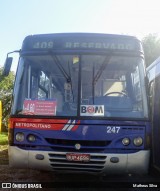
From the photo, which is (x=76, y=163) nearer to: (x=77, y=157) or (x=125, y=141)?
(x=77, y=157)

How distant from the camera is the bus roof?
6656 millimetres

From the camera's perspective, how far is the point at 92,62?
656 centimetres

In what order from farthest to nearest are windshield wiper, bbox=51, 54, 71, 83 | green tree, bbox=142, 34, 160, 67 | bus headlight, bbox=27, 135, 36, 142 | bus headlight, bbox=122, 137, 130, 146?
1. green tree, bbox=142, 34, 160, 67
2. windshield wiper, bbox=51, 54, 71, 83
3. bus headlight, bbox=27, 135, 36, 142
4. bus headlight, bbox=122, 137, 130, 146

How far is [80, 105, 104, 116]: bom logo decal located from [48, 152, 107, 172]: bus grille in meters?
0.75

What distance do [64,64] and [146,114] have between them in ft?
6.04

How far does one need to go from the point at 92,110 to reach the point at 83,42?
1443 millimetres

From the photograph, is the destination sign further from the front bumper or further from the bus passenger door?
the front bumper

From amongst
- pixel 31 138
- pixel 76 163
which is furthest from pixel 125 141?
pixel 31 138

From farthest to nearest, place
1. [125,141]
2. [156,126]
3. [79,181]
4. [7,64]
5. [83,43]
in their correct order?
[79,181], [156,126], [7,64], [83,43], [125,141]

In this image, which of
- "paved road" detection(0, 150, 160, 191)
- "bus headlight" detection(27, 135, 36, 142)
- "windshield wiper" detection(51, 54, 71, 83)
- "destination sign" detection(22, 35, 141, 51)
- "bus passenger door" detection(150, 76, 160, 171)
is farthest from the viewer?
"bus passenger door" detection(150, 76, 160, 171)

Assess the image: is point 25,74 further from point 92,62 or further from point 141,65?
point 141,65

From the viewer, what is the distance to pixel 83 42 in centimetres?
672

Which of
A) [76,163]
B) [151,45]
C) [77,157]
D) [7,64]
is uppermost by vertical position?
[151,45]

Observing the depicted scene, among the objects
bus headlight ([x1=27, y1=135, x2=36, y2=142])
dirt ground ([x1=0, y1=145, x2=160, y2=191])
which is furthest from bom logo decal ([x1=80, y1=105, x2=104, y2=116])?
dirt ground ([x1=0, y1=145, x2=160, y2=191])
